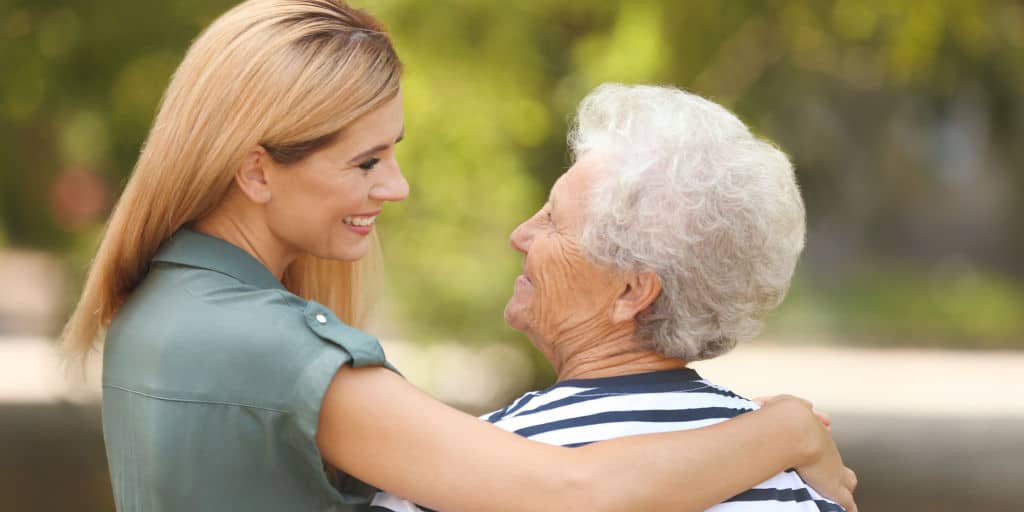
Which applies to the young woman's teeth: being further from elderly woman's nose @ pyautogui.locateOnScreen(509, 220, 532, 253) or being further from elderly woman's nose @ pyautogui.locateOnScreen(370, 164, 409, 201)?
elderly woman's nose @ pyautogui.locateOnScreen(509, 220, 532, 253)

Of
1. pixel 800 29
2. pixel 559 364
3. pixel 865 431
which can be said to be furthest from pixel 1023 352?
pixel 559 364

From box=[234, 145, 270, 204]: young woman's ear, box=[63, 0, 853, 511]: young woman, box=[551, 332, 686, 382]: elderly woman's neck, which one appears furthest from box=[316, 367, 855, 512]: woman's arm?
box=[234, 145, 270, 204]: young woman's ear

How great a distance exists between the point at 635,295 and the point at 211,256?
2.23ft

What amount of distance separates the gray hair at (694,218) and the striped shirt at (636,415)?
3.0 inches

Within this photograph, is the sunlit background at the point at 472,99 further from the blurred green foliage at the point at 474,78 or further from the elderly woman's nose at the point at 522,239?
the elderly woman's nose at the point at 522,239

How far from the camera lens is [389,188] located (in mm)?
2070

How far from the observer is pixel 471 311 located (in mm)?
5566

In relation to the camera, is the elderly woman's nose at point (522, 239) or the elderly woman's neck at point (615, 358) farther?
the elderly woman's nose at point (522, 239)

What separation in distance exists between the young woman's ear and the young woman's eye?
0.53ft

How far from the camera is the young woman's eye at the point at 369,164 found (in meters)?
2.02

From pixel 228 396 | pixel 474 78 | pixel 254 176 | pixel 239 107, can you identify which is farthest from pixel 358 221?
pixel 474 78

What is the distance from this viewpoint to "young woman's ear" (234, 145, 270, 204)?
1918 mm

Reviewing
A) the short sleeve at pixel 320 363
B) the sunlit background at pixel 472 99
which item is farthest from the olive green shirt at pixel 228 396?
the sunlit background at pixel 472 99

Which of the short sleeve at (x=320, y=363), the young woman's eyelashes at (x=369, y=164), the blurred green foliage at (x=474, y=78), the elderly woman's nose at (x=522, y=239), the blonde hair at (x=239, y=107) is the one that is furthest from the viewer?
the blurred green foliage at (x=474, y=78)
